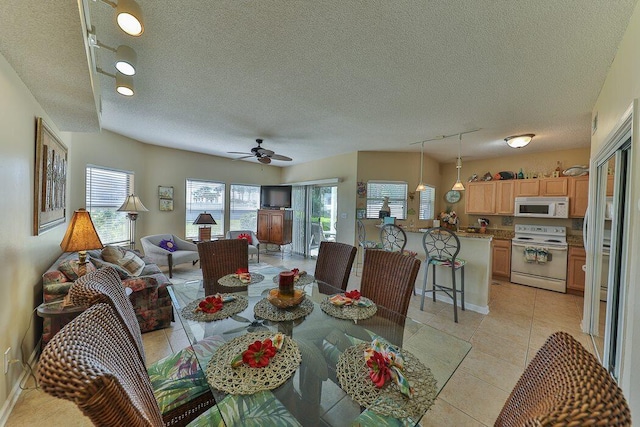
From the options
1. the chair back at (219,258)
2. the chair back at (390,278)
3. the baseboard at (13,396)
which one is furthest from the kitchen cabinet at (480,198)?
the baseboard at (13,396)

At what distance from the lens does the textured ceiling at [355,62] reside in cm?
151

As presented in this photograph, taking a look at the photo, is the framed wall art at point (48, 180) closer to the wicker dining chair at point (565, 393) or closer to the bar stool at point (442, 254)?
the wicker dining chair at point (565, 393)

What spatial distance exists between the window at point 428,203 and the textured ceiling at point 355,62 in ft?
7.48

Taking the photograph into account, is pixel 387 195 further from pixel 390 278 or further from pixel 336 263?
pixel 390 278

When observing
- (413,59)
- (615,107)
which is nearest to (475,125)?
(615,107)

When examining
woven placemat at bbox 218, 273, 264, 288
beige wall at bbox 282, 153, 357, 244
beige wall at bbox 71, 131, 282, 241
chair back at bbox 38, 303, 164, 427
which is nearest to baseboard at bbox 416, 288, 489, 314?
beige wall at bbox 282, 153, 357, 244

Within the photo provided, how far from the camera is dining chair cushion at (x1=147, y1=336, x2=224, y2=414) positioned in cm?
112

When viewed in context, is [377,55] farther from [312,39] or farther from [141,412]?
[141,412]

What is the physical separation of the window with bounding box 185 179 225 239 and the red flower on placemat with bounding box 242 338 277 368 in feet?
16.0

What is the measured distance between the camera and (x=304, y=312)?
5.16ft

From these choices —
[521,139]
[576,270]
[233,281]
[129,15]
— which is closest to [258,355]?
[233,281]

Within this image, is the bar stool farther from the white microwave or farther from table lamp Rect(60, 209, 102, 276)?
table lamp Rect(60, 209, 102, 276)

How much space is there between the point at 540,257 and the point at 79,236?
6017 millimetres

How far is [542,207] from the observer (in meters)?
4.32
